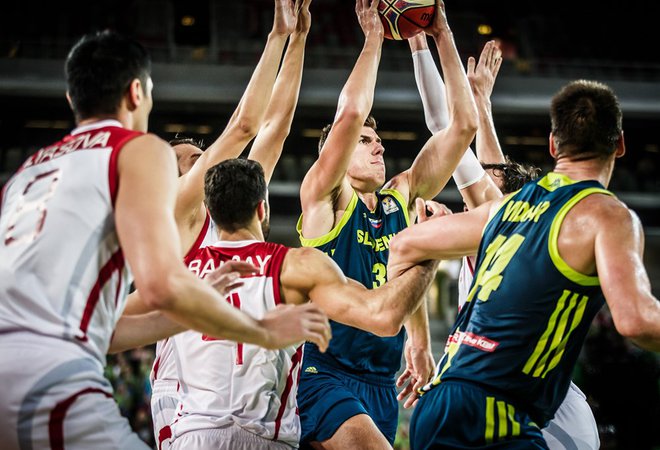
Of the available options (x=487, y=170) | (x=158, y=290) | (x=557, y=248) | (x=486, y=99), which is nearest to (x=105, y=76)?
(x=158, y=290)

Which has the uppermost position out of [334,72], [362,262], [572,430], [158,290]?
[334,72]

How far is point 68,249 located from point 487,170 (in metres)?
3.81

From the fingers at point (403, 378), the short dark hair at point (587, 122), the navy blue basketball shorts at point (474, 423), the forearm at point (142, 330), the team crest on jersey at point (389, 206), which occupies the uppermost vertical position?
the short dark hair at point (587, 122)

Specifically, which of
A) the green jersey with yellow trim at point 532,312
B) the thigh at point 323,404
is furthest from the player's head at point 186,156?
the green jersey with yellow trim at point 532,312

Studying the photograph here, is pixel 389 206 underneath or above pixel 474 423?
above

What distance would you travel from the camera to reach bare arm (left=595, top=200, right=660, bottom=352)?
2949 millimetres

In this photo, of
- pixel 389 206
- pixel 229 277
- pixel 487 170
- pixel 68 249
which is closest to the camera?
pixel 68 249

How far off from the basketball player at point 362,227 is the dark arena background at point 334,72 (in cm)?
1435

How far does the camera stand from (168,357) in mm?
5184

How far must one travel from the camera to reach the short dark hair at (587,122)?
3486 mm

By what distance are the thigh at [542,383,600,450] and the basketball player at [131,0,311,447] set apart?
7.52 feet

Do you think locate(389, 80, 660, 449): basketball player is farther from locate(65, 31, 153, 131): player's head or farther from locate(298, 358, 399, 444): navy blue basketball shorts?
locate(65, 31, 153, 131): player's head

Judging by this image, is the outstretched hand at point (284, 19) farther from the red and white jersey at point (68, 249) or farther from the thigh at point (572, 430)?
the thigh at point (572, 430)

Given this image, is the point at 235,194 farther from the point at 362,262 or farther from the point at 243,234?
the point at 362,262
